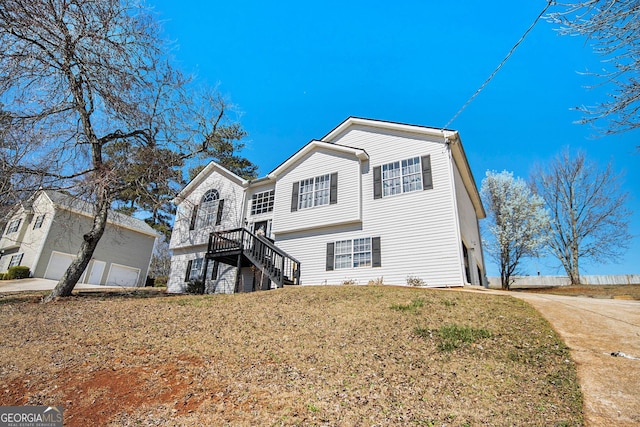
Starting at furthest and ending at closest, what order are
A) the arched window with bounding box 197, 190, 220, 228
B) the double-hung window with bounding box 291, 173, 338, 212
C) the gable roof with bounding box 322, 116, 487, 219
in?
1. the arched window with bounding box 197, 190, 220, 228
2. the double-hung window with bounding box 291, 173, 338, 212
3. the gable roof with bounding box 322, 116, 487, 219

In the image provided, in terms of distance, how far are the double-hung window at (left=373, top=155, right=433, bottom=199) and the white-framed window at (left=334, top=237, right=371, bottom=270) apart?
217cm

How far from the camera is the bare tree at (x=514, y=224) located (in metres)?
22.8

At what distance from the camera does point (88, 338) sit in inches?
267

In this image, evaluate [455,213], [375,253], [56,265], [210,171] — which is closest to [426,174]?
[455,213]

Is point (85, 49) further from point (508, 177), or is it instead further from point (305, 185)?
point (508, 177)

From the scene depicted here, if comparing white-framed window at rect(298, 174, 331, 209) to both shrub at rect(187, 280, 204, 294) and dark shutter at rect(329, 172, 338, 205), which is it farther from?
shrub at rect(187, 280, 204, 294)

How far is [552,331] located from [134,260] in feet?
97.2

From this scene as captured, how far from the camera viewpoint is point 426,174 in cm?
1306

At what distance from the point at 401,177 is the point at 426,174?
1103mm

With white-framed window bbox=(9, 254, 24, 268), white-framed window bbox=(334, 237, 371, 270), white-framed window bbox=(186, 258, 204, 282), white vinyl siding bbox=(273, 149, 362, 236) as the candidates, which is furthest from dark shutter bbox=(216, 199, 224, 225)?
white-framed window bbox=(9, 254, 24, 268)

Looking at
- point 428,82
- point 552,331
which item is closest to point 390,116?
point 428,82

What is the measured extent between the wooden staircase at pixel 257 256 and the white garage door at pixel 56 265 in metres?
16.3

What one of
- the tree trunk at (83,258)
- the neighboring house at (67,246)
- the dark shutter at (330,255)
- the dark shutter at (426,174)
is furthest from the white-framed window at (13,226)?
the dark shutter at (426,174)

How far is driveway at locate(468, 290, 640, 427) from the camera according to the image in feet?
11.5
